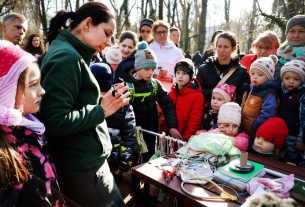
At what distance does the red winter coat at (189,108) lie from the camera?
3.43m

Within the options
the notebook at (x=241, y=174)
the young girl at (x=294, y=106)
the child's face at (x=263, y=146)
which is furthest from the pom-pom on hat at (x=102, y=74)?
the young girl at (x=294, y=106)

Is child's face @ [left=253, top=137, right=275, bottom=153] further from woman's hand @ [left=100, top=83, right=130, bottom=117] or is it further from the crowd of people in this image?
woman's hand @ [left=100, top=83, right=130, bottom=117]

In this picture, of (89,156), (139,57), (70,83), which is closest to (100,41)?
(70,83)

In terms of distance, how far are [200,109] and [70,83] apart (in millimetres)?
2189

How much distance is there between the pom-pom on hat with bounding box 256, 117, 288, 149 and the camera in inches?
103

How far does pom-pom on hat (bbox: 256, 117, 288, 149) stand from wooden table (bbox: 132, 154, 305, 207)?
0.77 feet

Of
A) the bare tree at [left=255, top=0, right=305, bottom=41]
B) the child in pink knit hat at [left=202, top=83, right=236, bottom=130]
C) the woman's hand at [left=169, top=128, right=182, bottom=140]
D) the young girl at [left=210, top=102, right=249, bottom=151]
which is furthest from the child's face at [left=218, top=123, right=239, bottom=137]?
the bare tree at [left=255, top=0, right=305, bottom=41]

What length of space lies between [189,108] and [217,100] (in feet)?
1.28

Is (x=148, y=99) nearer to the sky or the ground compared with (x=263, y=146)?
nearer to the sky

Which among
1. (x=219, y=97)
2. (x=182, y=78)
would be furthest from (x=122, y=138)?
(x=219, y=97)

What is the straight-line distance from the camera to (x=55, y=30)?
1.88 m

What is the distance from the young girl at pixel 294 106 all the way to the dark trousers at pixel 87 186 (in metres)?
1.85

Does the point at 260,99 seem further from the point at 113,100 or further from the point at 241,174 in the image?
the point at 113,100

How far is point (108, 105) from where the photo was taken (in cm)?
173
